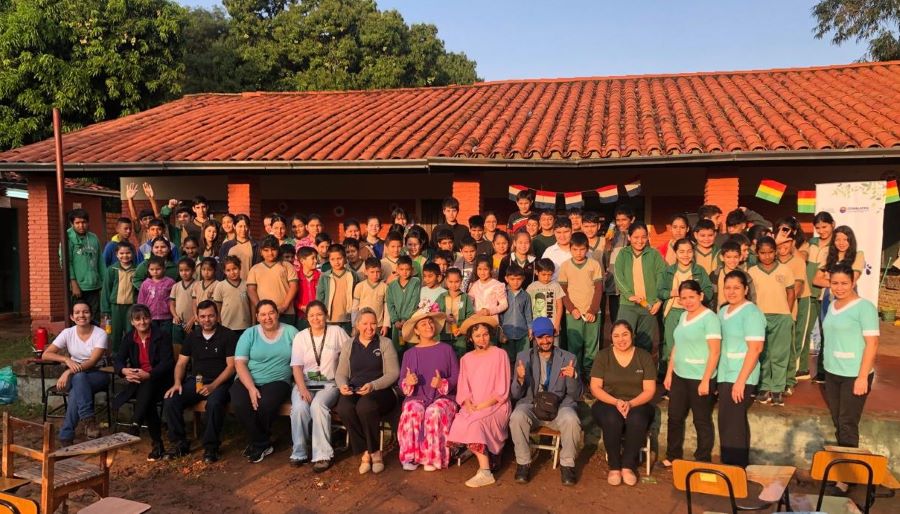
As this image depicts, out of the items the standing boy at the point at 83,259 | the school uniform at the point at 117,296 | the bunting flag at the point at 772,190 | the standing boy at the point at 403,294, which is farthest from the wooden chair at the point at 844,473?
the standing boy at the point at 83,259

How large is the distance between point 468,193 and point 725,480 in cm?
567

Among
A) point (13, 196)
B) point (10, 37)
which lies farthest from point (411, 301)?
point (10, 37)

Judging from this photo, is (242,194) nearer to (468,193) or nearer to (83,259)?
(83,259)

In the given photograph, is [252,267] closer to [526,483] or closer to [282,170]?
A: [282,170]

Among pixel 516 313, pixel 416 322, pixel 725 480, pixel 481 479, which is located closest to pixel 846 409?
pixel 725 480

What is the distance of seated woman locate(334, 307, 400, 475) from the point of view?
5086 mm

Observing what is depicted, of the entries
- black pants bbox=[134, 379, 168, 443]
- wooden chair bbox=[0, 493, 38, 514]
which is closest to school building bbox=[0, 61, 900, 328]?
Result: black pants bbox=[134, 379, 168, 443]

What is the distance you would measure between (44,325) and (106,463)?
21.8ft

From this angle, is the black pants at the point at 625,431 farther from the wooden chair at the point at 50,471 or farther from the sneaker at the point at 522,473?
the wooden chair at the point at 50,471

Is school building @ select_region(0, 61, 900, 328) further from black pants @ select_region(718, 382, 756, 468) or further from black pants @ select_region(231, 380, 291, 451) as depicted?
black pants @ select_region(231, 380, 291, 451)

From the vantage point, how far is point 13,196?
12.6 meters

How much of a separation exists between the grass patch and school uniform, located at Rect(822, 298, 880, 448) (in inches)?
397

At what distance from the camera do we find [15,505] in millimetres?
3113

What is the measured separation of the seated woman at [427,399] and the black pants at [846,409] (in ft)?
9.97
